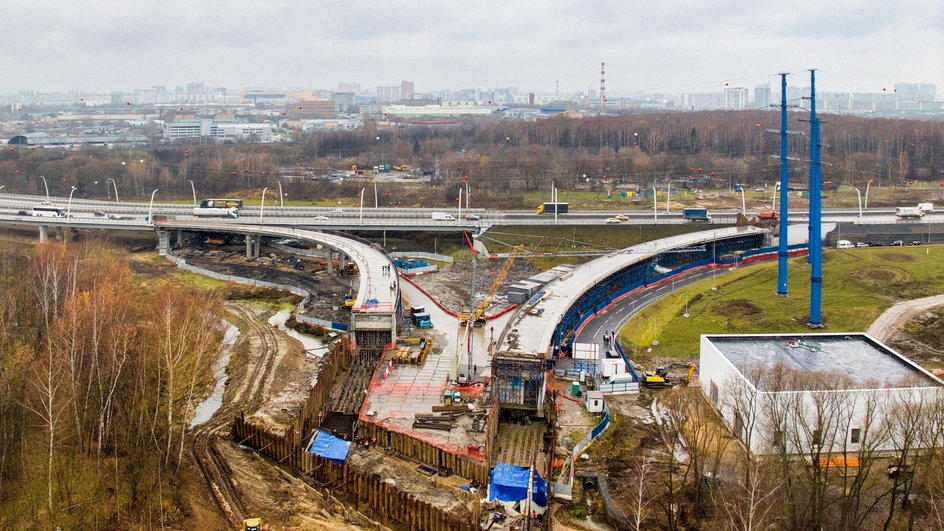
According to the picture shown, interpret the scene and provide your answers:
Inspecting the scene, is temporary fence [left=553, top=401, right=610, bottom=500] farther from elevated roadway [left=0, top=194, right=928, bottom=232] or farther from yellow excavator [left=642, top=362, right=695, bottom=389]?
elevated roadway [left=0, top=194, right=928, bottom=232]

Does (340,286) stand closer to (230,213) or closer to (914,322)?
(230,213)

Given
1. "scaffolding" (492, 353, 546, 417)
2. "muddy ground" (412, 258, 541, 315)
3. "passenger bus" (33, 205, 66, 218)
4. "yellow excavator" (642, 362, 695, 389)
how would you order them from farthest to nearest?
"passenger bus" (33, 205, 66, 218)
"muddy ground" (412, 258, 541, 315)
"yellow excavator" (642, 362, 695, 389)
"scaffolding" (492, 353, 546, 417)

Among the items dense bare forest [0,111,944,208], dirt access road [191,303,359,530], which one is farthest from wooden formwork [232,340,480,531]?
dense bare forest [0,111,944,208]

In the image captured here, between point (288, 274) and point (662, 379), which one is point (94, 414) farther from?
point (288, 274)

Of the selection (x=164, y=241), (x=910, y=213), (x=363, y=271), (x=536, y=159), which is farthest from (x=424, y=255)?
(x=536, y=159)

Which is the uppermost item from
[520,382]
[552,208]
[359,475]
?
[552,208]

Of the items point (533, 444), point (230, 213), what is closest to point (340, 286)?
point (230, 213)

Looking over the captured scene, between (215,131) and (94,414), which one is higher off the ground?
(215,131)

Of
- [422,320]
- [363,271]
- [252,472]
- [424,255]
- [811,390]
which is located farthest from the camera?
[424,255]
